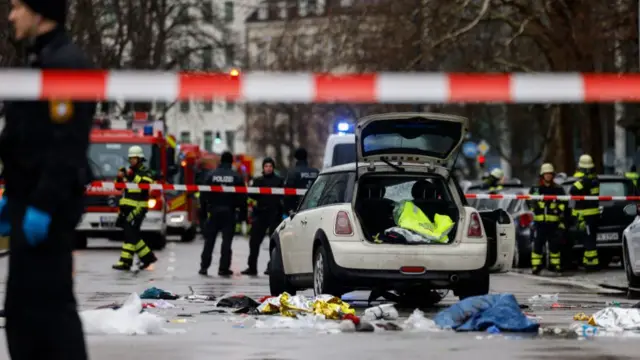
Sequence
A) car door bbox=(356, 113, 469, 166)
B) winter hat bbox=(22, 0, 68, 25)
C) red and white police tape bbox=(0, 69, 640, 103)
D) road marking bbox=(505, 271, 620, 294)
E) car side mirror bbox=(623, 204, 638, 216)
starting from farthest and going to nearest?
road marking bbox=(505, 271, 620, 294) → car side mirror bbox=(623, 204, 638, 216) → car door bbox=(356, 113, 469, 166) → red and white police tape bbox=(0, 69, 640, 103) → winter hat bbox=(22, 0, 68, 25)

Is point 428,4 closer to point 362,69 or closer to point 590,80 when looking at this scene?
point 362,69

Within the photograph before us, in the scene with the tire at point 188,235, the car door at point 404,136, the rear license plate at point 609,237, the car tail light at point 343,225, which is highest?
the car door at point 404,136

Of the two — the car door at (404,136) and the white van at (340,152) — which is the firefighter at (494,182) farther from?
the car door at (404,136)

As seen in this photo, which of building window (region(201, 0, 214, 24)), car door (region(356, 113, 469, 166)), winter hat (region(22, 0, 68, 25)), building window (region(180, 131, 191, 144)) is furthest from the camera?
building window (region(180, 131, 191, 144))

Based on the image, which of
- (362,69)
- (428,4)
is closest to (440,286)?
(428,4)

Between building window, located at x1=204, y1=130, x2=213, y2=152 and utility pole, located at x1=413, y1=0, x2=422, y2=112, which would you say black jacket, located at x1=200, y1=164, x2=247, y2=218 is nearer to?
utility pole, located at x1=413, y1=0, x2=422, y2=112

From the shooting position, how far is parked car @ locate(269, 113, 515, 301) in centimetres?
1464

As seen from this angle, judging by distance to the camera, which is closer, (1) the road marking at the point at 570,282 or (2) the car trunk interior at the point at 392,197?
(2) the car trunk interior at the point at 392,197

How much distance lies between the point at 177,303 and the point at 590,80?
6.89m

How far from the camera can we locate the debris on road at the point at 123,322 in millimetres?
11383

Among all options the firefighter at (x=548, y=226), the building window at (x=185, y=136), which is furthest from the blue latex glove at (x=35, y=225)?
the building window at (x=185, y=136)

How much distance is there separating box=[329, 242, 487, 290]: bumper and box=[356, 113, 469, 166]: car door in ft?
4.03

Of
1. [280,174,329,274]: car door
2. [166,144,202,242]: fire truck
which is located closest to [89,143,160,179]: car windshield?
[166,144,202,242]: fire truck

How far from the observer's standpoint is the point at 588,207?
24.3 m
